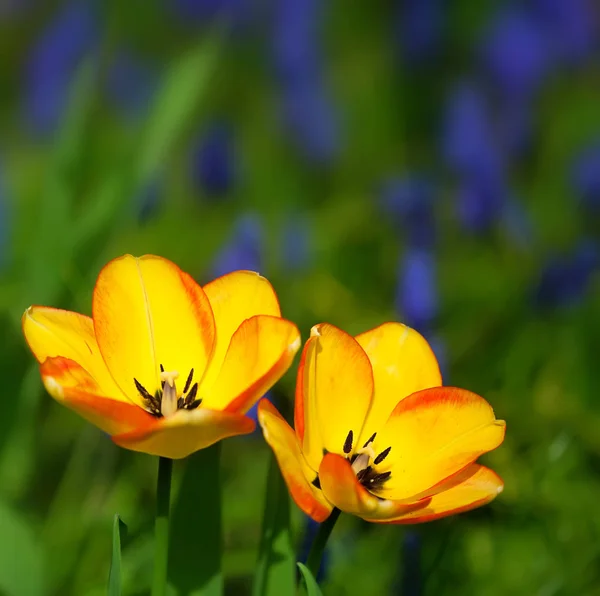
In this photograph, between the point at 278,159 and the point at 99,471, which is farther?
the point at 278,159

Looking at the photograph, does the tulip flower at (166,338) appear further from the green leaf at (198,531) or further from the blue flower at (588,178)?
the blue flower at (588,178)

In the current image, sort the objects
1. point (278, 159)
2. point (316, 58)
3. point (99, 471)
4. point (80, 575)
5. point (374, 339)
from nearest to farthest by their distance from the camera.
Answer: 1. point (374, 339)
2. point (80, 575)
3. point (99, 471)
4. point (278, 159)
5. point (316, 58)

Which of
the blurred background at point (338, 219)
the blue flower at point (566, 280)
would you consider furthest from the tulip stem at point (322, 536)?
the blue flower at point (566, 280)

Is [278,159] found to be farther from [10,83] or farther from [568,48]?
[10,83]

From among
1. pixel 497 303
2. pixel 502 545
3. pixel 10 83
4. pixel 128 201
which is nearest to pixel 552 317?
pixel 497 303

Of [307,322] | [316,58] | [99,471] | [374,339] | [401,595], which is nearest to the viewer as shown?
[374,339]

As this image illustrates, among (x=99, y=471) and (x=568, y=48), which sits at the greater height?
(x=568, y=48)

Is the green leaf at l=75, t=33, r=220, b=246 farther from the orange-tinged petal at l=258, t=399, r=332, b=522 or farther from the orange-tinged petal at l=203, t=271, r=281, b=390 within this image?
the orange-tinged petal at l=258, t=399, r=332, b=522

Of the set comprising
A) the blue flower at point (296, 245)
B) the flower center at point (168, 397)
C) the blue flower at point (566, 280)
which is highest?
the flower center at point (168, 397)
